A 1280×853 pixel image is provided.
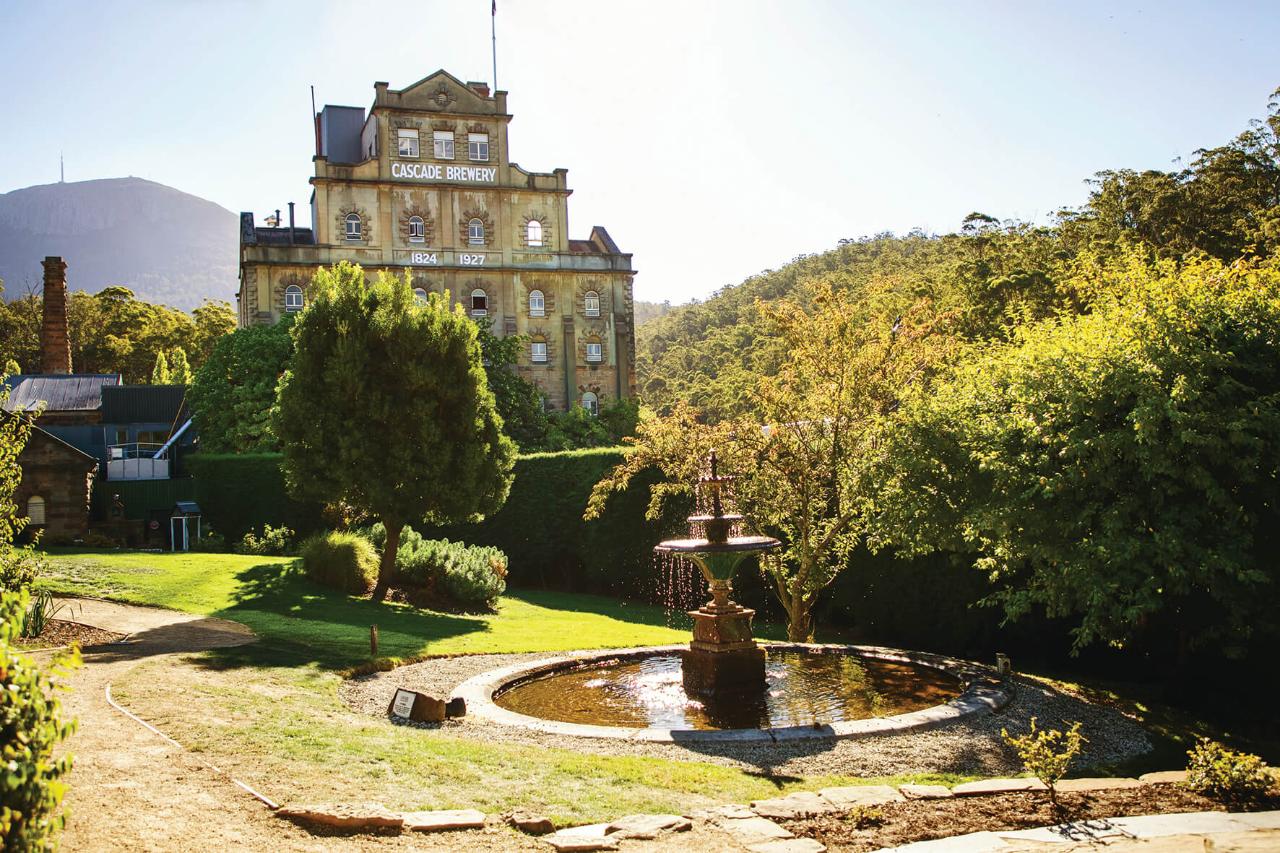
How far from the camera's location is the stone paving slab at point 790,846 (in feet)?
20.5

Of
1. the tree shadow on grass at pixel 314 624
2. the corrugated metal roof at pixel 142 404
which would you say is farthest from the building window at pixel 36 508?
the corrugated metal roof at pixel 142 404

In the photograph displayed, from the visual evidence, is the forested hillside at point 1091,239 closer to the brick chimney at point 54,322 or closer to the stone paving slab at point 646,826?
the stone paving slab at point 646,826

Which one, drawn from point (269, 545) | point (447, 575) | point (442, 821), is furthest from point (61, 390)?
point (442, 821)

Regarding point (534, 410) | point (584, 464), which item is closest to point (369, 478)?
point (584, 464)

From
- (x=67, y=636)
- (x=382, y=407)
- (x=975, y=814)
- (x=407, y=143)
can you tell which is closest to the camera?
(x=975, y=814)

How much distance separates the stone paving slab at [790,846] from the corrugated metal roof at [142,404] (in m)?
36.0

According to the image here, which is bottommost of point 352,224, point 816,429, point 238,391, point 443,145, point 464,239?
point 816,429

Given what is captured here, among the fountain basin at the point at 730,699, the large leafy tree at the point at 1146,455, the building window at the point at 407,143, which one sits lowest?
the fountain basin at the point at 730,699

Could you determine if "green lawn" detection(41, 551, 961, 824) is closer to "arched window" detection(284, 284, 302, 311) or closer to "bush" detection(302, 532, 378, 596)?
"bush" detection(302, 532, 378, 596)

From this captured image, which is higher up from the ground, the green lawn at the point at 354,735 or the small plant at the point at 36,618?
the small plant at the point at 36,618

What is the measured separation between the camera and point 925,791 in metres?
7.45

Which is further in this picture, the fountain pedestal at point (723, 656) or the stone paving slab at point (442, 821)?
the fountain pedestal at point (723, 656)

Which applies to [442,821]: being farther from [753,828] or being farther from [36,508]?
[36,508]

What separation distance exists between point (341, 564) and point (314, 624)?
200 inches
